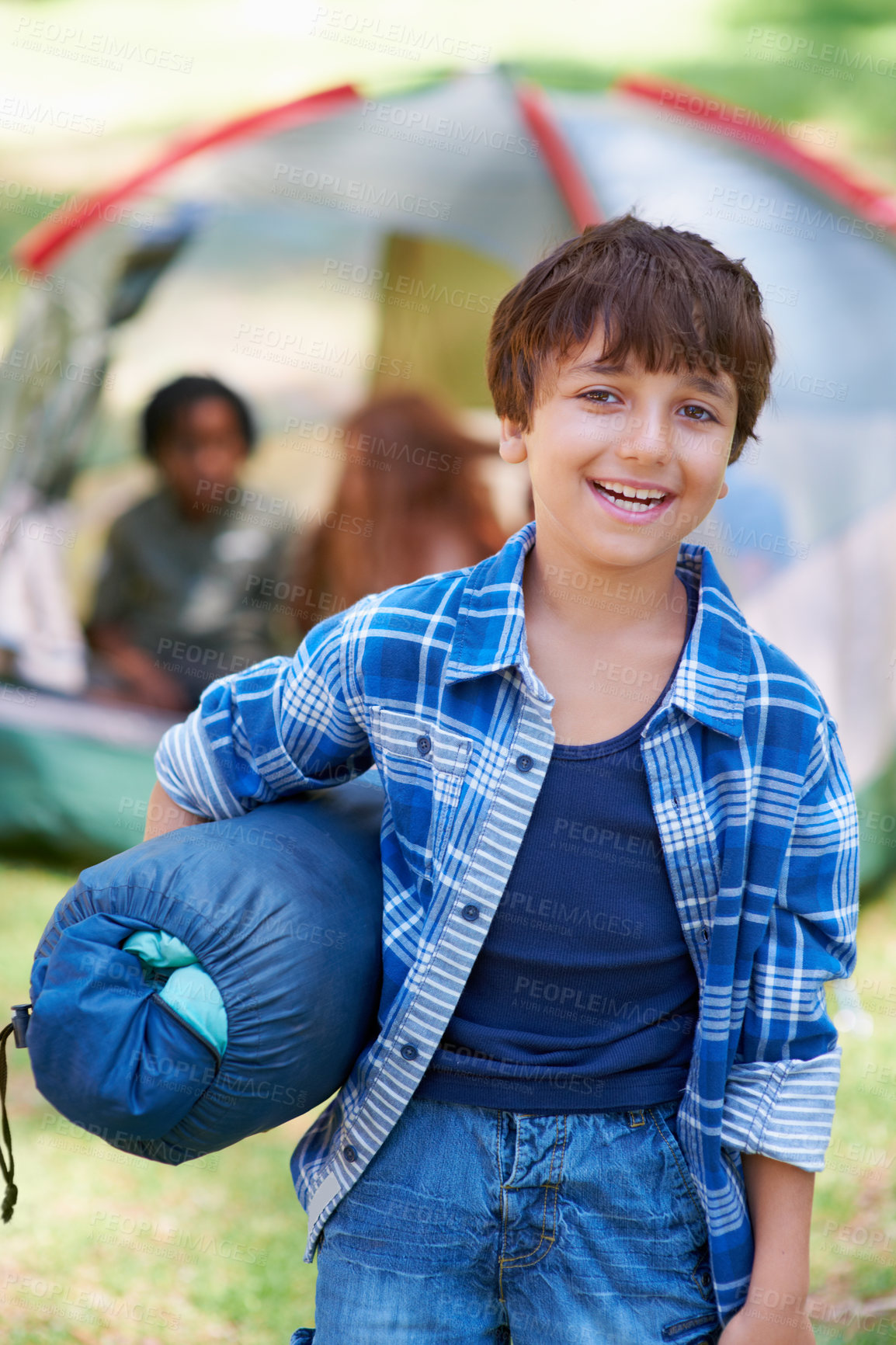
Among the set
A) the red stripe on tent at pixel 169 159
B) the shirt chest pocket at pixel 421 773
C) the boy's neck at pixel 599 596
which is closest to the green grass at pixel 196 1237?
the shirt chest pocket at pixel 421 773

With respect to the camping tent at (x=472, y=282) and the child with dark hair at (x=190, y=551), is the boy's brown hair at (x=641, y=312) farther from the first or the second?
the child with dark hair at (x=190, y=551)

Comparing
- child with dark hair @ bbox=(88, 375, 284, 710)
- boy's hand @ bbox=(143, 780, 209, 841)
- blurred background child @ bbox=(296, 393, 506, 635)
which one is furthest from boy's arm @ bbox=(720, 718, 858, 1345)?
child with dark hair @ bbox=(88, 375, 284, 710)

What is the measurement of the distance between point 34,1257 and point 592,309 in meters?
1.90

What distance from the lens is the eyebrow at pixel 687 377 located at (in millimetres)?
1176

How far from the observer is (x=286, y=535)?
393cm

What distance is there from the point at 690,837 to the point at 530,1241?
41 centimetres

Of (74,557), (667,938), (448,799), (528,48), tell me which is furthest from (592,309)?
(528,48)

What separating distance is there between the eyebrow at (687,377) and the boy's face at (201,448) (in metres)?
2.86

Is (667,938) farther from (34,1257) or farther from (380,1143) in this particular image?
(34,1257)

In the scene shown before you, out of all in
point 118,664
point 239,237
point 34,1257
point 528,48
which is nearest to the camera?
point 34,1257

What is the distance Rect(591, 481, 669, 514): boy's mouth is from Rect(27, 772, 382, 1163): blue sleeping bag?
0.44 meters

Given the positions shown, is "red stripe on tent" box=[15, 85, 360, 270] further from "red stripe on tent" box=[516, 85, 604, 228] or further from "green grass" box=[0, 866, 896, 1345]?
"green grass" box=[0, 866, 896, 1345]

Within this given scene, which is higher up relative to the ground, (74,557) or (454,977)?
(74,557)

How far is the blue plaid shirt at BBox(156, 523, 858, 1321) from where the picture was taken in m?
1.17
